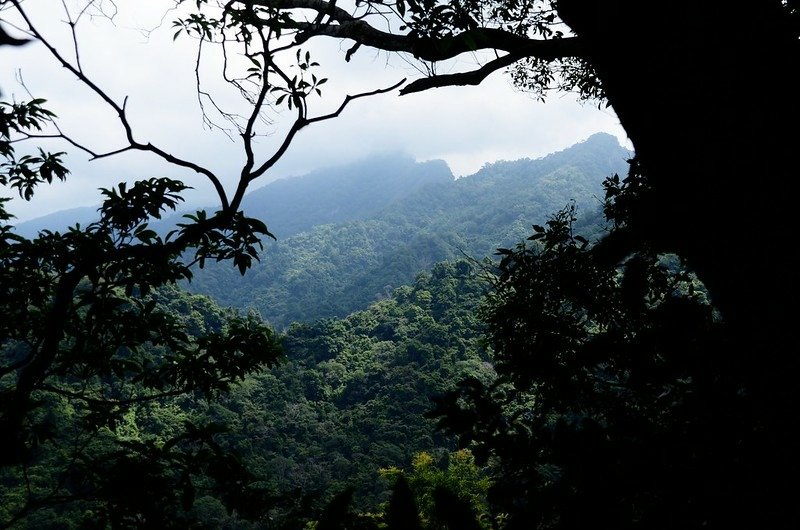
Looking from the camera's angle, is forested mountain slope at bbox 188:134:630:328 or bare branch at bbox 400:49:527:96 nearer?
bare branch at bbox 400:49:527:96

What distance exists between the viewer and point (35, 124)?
3.01m

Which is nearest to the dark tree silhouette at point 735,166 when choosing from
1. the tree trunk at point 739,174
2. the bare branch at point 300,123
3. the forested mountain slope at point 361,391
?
the tree trunk at point 739,174

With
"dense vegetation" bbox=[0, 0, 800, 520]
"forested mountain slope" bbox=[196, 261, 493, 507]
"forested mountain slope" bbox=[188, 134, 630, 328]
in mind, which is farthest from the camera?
"forested mountain slope" bbox=[188, 134, 630, 328]

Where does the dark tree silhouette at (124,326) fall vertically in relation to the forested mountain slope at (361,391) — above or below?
above

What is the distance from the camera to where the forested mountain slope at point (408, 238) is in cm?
9788

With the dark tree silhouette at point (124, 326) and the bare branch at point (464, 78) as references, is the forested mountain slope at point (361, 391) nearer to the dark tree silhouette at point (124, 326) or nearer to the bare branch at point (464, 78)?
the dark tree silhouette at point (124, 326)

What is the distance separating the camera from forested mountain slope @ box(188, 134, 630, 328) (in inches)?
3853

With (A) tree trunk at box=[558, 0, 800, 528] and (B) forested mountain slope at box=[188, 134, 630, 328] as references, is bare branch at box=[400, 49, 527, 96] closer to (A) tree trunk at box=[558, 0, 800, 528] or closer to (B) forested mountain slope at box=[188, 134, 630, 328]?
(A) tree trunk at box=[558, 0, 800, 528]

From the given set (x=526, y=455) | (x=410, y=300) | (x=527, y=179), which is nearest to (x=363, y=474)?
(x=410, y=300)

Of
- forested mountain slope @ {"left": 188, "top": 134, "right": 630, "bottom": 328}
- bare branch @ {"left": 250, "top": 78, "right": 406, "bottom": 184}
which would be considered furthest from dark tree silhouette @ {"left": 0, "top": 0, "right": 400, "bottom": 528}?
forested mountain slope @ {"left": 188, "top": 134, "right": 630, "bottom": 328}

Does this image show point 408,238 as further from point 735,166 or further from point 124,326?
point 735,166

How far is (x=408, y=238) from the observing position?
447 ft

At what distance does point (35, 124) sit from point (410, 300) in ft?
173

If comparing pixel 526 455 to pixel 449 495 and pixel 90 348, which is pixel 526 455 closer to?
pixel 449 495
